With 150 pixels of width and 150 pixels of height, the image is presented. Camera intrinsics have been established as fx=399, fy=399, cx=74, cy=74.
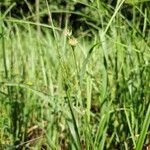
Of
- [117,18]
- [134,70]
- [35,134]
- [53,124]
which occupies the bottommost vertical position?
[35,134]

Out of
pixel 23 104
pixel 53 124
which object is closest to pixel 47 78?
pixel 23 104

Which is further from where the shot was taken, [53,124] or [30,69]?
[30,69]

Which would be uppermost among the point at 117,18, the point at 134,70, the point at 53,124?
the point at 117,18

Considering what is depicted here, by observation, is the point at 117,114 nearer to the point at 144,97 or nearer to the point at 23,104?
the point at 144,97

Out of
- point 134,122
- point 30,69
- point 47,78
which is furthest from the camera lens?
point 30,69

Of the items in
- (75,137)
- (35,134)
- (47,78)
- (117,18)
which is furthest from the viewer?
(47,78)

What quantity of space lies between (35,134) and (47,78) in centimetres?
23

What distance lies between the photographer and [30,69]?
1.76 metres

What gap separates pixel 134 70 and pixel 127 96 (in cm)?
14

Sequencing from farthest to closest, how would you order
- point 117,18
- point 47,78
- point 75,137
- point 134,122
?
point 47,78
point 117,18
point 134,122
point 75,137

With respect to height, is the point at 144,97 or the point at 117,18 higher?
the point at 117,18

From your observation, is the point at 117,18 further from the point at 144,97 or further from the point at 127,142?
the point at 127,142

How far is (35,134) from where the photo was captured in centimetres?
137

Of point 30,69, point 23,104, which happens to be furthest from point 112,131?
point 30,69
